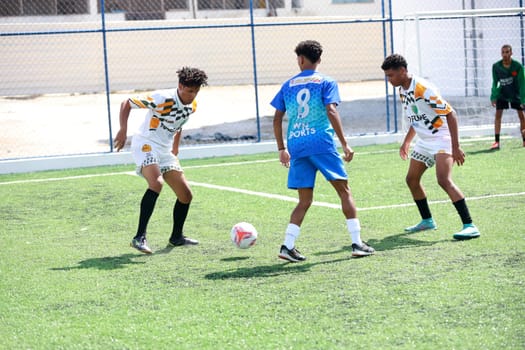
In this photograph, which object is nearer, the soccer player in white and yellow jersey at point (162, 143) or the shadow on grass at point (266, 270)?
the shadow on grass at point (266, 270)

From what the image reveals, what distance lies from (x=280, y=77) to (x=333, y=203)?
25383 mm

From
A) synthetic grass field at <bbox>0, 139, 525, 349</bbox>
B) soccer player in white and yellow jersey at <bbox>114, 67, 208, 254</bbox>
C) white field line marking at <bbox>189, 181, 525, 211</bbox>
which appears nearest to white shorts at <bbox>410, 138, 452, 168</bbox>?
synthetic grass field at <bbox>0, 139, 525, 349</bbox>

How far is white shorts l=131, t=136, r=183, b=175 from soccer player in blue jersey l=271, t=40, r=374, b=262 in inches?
59.2

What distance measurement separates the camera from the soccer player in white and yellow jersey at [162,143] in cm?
804

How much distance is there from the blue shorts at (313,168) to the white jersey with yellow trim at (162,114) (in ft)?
4.73

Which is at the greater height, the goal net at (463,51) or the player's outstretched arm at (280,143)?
the goal net at (463,51)

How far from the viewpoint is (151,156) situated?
8.29 m

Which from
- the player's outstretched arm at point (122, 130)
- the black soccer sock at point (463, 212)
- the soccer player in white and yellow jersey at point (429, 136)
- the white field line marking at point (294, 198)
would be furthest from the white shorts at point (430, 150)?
the player's outstretched arm at point (122, 130)

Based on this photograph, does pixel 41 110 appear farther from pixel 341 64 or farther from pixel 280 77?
pixel 341 64

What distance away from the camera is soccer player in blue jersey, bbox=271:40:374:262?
719 centimetres

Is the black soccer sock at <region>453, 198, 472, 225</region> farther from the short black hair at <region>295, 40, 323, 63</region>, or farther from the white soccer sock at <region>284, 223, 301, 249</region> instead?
the short black hair at <region>295, 40, 323, 63</region>

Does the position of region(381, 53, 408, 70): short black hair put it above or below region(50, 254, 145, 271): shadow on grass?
above

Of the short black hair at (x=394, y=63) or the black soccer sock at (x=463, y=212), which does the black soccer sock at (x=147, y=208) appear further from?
the black soccer sock at (x=463, y=212)

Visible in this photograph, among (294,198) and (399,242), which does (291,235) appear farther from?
(294,198)
